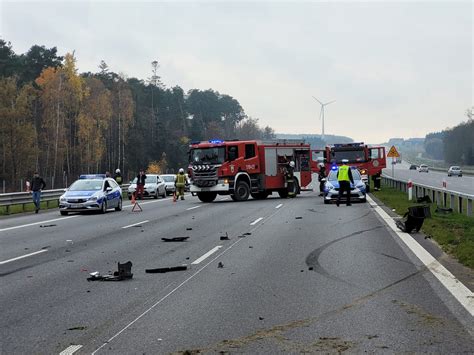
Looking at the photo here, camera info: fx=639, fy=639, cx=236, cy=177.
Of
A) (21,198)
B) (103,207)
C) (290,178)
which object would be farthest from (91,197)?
(290,178)

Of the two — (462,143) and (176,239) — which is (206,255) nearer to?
(176,239)

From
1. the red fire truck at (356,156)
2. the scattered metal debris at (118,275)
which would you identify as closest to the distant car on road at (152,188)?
the red fire truck at (356,156)

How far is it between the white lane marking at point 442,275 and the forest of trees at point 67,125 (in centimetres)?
5576

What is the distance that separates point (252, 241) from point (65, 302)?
6.87 metres

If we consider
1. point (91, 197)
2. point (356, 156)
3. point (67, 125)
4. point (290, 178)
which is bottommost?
point (91, 197)

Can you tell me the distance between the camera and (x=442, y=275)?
9.45 m

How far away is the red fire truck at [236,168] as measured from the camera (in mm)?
31359

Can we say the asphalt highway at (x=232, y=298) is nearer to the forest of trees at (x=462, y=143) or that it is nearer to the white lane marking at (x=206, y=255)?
the white lane marking at (x=206, y=255)

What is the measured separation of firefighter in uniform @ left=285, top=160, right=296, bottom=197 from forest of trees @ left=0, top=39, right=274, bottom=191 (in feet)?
121

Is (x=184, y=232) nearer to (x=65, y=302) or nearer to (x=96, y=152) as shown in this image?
(x=65, y=302)

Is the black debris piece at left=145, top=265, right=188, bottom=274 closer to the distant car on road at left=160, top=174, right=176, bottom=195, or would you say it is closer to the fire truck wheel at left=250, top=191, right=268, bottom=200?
the fire truck wheel at left=250, top=191, right=268, bottom=200

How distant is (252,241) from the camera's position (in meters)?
14.3

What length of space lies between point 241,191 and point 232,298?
24483mm

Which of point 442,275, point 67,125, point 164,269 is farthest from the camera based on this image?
point 67,125
